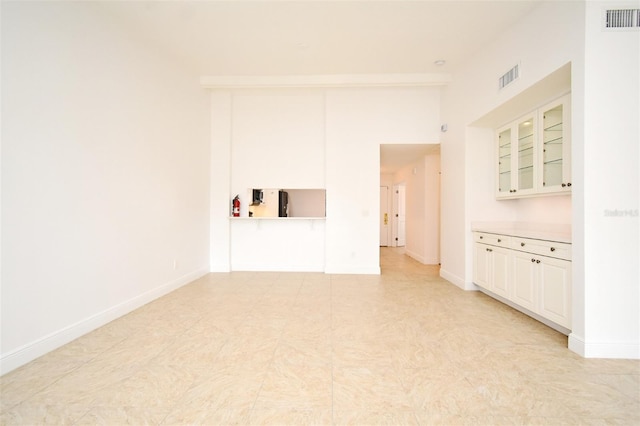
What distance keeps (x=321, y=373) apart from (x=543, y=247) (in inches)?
96.1

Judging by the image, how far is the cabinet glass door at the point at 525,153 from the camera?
11.1 ft

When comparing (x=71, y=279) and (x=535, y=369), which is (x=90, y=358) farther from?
(x=535, y=369)

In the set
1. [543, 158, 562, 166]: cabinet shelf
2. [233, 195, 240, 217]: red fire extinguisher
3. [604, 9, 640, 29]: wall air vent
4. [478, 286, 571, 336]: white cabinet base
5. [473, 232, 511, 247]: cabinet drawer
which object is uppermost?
[604, 9, 640, 29]: wall air vent

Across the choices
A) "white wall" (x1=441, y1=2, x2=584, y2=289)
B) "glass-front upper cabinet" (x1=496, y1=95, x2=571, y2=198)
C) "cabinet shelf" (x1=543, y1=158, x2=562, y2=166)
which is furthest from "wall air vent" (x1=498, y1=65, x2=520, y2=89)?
"cabinet shelf" (x1=543, y1=158, x2=562, y2=166)

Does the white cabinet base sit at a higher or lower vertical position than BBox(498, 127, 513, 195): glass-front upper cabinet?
lower

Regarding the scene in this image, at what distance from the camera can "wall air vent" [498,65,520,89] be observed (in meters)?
3.09

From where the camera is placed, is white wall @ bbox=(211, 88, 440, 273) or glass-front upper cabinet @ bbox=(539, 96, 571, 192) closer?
glass-front upper cabinet @ bbox=(539, 96, 571, 192)

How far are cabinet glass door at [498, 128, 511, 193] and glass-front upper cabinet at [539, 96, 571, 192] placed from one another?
64 centimetres

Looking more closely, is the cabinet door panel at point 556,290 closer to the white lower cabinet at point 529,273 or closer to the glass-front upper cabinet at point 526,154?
the white lower cabinet at point 529,273

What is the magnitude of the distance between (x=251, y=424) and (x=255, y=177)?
428 cm

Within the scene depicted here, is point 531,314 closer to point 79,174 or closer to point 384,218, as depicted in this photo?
point 79,174

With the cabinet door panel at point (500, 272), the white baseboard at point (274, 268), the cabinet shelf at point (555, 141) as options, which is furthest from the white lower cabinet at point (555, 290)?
the white baseboard at point (274, 268)

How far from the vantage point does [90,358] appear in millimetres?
2229

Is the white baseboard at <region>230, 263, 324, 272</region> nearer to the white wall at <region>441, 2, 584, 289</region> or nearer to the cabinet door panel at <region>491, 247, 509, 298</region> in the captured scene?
the white wall at <region>441, 2, 584, 289</region>
